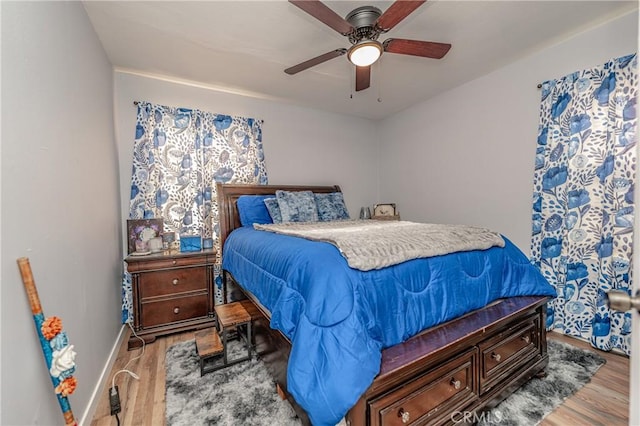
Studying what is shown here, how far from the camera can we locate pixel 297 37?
7.74ft

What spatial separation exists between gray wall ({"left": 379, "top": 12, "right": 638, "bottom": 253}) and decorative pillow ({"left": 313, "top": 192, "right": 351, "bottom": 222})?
3.86 feet

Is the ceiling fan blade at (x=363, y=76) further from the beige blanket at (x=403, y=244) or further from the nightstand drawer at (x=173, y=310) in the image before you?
the nightstand drawer at (x=173, y=310)

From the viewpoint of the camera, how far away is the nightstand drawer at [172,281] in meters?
2.52

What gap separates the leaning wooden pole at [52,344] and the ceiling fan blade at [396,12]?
2.08 m

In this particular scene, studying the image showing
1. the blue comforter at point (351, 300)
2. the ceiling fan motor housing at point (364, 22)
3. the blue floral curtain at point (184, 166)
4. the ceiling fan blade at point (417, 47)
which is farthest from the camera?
the blue floral curtain at point (184, 166)

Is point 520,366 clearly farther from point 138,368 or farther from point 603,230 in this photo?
point 138,368

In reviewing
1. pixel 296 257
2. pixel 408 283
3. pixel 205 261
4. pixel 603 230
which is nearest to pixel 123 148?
pixel 205 261

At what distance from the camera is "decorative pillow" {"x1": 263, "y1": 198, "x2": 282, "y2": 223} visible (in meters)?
3.13

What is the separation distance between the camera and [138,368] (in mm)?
2088

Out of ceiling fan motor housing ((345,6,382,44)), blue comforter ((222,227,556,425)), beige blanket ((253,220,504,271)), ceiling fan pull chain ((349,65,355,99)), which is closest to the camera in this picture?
blue comforter ((222,227,556,425))

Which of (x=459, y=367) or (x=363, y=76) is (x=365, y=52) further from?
(x=459, y=367)

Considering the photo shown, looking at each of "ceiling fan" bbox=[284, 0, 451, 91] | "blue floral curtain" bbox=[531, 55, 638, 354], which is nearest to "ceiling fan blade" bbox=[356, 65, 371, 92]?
"ceiling fan" bbox=[284, 0, 451, 91]

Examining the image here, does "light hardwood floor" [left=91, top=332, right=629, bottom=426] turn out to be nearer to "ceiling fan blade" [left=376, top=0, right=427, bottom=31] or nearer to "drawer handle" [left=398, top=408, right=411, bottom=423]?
"drawer handle" [left=398, top=408, right=411, bottom=423]

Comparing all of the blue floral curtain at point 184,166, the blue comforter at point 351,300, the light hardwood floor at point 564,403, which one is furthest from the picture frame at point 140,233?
the blue comforter at point 351,300
